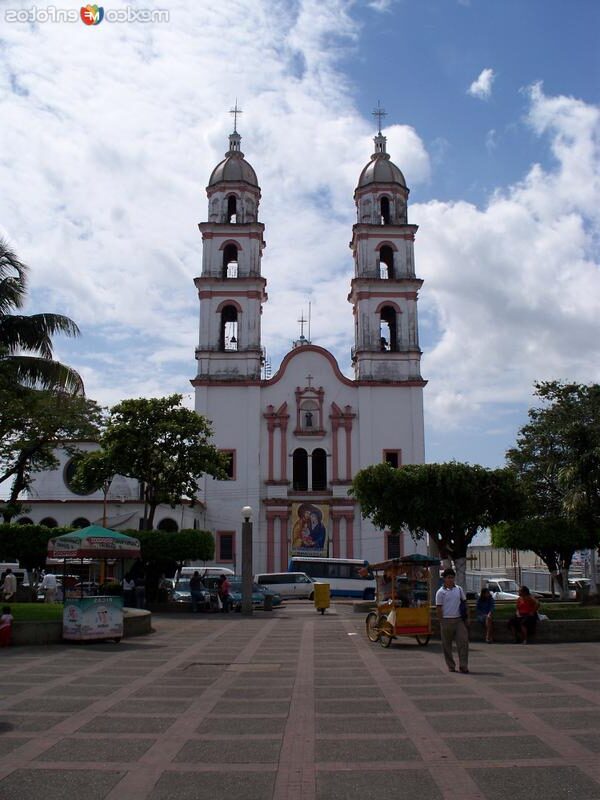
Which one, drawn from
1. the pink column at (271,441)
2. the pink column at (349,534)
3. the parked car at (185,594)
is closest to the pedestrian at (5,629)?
the parked car at (185,594)

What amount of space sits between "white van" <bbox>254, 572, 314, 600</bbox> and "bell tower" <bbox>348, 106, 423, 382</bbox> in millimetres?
13376

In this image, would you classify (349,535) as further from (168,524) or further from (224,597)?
(224,597)

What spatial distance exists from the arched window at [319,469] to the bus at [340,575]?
5.99m

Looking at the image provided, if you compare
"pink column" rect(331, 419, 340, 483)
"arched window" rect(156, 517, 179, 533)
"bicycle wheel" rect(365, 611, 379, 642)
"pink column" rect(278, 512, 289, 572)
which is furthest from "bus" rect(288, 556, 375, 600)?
"bicycle wheel" rect(365, 611, 379, 642)

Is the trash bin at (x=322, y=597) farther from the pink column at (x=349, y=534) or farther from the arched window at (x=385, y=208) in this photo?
the arched window at (x=385, y=208)

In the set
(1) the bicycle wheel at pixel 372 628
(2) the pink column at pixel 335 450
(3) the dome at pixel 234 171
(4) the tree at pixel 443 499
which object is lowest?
(1) the bicycle wheel at pixel 372 628

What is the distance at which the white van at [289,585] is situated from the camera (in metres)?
39.9

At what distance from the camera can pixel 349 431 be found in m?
48.2

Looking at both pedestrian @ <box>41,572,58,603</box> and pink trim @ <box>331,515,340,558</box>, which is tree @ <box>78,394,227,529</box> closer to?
pedestrian @ <box>41,572,58,603</box>

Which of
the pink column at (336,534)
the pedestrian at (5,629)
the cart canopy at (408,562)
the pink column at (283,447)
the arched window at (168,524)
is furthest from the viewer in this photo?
the pink column at (283,447)

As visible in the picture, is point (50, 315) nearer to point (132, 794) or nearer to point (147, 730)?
point (147, 730)

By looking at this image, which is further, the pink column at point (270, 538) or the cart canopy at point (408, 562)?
the pink column at point (270, 538)

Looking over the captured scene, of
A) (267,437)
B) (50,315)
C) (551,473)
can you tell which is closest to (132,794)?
(50,315)

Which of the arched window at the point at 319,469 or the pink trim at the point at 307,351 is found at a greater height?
the pink trim at the point at 307,351
